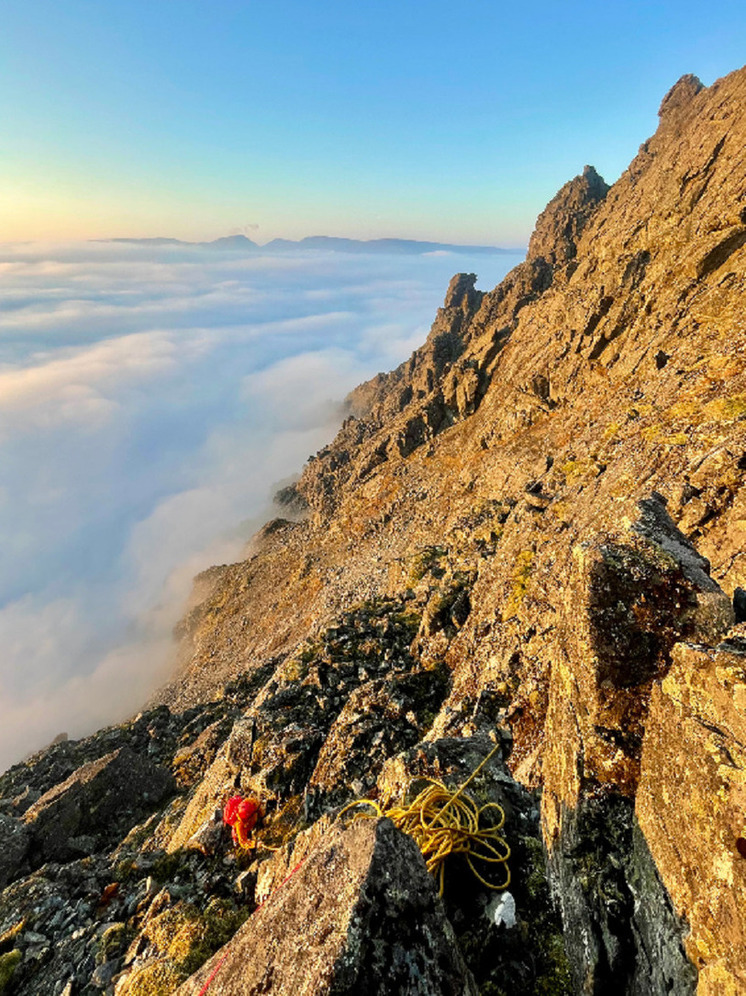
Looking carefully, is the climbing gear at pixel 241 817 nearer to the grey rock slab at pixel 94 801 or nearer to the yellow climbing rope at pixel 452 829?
the yellow climbing rope at pixel 452 829

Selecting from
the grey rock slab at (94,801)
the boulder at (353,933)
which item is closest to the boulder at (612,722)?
the boulder at (353,933)

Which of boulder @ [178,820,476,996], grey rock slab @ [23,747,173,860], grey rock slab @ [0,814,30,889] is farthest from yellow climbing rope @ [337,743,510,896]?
grey rock slab @ [23,747,173,860]

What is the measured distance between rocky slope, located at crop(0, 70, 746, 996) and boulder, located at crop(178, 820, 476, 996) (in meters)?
0.03

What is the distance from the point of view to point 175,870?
13.0 m

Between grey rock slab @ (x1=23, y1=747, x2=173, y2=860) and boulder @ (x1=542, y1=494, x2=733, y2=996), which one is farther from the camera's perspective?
grey rock slab @ (x1=23, y1=747, x2=173, y2=860)

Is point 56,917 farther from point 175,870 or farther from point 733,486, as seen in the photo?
point 733,486

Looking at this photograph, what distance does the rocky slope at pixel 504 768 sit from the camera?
16.6 ft

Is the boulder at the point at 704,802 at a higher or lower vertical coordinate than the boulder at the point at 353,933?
higher

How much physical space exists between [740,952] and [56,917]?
16.9 m

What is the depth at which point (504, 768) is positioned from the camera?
31.9 ft

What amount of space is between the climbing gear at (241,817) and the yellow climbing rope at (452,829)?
773 cm

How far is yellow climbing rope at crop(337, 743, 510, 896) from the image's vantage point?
6.99 m

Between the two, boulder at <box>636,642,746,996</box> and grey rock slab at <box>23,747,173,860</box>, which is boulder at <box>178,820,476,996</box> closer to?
boulder at <box>636,642,746,996</box>

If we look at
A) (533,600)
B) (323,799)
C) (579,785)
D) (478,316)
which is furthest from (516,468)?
(478,316)
